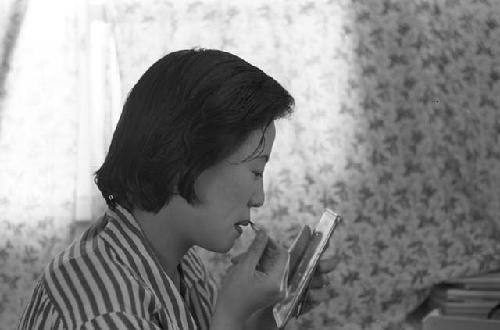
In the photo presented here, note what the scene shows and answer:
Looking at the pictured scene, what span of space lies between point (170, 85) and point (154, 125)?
2.0 inches

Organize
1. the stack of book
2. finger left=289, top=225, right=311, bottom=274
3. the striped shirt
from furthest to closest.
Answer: the stack of book
finger left=289, top=225, right=311, bottom=274
the striped shirt

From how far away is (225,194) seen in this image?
3.47 ft

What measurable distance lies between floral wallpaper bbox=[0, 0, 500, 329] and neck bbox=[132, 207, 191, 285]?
1165 millimetres

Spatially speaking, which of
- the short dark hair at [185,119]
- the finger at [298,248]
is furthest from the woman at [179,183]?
the finger at [298,248]

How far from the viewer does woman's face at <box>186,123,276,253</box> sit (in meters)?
1.05

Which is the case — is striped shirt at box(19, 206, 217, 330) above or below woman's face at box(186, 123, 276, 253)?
below

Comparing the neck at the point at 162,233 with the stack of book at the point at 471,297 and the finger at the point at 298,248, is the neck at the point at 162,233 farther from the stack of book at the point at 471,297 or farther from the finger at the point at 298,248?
the stack of book at the point at 471,297

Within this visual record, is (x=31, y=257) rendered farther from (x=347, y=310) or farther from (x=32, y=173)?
(x=347, y=310)

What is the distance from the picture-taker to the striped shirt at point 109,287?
941 millimetres

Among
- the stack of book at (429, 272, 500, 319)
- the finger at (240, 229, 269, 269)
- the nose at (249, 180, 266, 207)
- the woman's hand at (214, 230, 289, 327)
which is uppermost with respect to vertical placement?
the nose at (249, 180, 266, 207)

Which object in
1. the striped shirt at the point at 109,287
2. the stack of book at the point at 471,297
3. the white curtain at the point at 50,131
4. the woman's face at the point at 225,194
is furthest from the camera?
the white curtain at the point at 50,131

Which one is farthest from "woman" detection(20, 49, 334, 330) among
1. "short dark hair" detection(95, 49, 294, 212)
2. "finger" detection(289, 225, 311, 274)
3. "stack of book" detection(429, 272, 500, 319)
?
"stack of book" detection(429, 272, 500, 319)

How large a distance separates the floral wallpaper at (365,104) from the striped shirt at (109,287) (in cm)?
121

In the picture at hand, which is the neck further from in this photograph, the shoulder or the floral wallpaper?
the floral wallpaper
